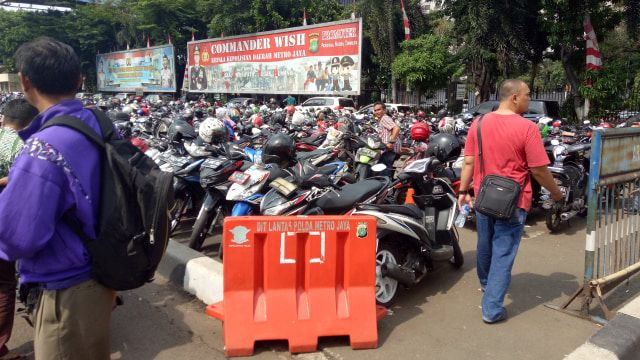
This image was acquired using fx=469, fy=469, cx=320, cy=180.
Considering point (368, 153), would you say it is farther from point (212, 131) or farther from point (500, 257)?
point (500, 257)

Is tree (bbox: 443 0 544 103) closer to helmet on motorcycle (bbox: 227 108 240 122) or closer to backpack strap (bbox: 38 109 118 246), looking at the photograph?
helmet on motorcycle (bbox: 227 108 240 122)

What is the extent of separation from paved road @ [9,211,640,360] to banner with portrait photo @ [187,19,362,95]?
17.9 m

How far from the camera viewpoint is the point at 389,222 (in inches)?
140

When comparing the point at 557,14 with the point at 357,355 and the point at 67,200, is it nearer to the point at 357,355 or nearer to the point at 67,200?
the point at 357,355

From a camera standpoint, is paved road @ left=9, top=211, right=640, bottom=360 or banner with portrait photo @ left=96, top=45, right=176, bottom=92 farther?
banner with portrait photo @ left=96, top=45, right=176, bottom=92

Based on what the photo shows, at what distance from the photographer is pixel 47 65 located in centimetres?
173

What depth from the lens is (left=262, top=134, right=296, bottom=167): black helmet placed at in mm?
5098

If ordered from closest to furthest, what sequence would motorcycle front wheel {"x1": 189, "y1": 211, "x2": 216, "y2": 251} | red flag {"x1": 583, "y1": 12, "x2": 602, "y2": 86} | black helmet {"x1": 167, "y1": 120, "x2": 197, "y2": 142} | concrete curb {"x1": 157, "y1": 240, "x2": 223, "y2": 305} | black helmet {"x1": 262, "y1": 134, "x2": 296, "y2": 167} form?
concrete curb {"x1": 157, "y1": 240, "x2": 223, "y2": 305}, motorcycle front wheel {"x1": 189, "y1": 211, "x2": 216, "y2": 251}, black helmet {"x1": 262, "y1": 134, "x2": 296, "y2": 167}, black helmet {"x1": 167, "y1": 120, "x2": 197, "y2": 142}, red flag {"x1": 583, "y1": 12, "x2": 602, "y2": 86}

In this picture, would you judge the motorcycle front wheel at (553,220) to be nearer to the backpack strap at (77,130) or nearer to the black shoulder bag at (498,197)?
the black shoulder bag at (498,197)

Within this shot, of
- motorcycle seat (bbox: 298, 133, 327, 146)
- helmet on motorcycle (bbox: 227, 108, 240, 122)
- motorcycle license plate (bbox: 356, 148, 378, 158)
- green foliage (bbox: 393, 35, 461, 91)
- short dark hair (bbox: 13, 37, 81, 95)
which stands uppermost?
green foliage (bbox: 393, 35, 461, 91)

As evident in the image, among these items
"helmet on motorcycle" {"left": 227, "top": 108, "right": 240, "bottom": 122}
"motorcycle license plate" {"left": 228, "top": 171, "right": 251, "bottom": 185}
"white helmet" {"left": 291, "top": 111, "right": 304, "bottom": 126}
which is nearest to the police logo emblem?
"motorcycle license plate" {"left": 228, "top": 171, "right": 251, "bottom": 185}

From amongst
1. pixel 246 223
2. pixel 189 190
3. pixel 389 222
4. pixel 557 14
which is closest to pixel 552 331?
pixel 389 222

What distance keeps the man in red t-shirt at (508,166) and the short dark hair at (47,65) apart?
2.78 meters

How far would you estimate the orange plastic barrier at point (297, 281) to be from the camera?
2.99m
